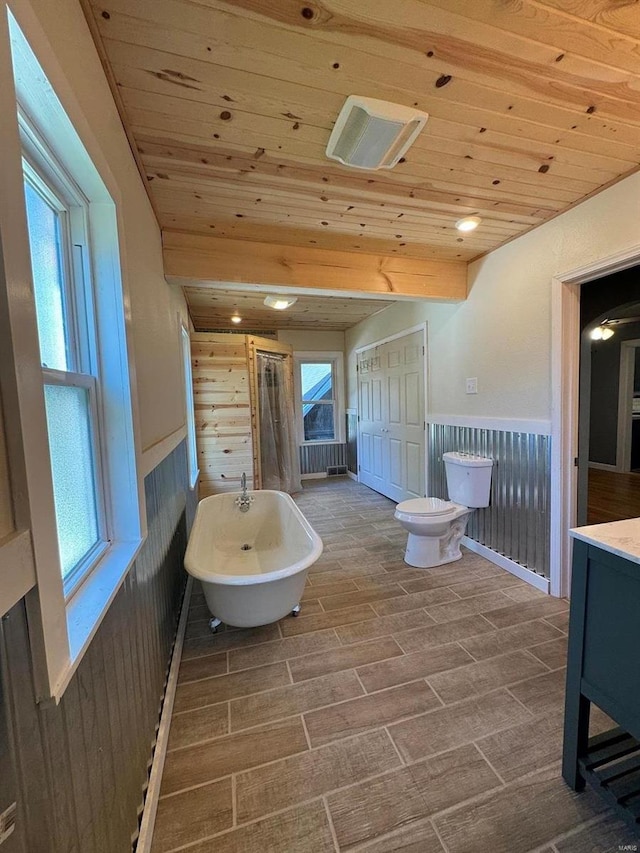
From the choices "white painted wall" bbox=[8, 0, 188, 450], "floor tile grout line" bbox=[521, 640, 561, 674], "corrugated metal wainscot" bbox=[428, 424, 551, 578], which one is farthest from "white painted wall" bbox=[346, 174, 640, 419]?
"white painted wall" bbox=[8, 0, 188, 450]

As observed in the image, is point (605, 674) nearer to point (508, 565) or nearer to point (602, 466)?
point (508, 565)

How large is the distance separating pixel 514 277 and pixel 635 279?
2.28 feet

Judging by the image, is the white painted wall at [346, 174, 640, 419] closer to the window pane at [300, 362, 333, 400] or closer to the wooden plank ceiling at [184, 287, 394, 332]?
the wooden plank ceiling at [184, 287, 394, 332]

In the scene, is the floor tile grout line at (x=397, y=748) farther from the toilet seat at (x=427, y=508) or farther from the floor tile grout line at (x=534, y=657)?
the toilet seat at (x=427, y=508)

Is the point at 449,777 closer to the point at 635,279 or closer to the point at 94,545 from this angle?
the point at 94,545

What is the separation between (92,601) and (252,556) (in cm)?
201

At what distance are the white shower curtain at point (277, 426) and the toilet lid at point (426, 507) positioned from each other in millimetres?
2110

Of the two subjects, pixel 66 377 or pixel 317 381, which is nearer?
pixel 66 377

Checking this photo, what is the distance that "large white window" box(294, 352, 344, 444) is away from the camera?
221 inches

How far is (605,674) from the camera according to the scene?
1086 millimetres

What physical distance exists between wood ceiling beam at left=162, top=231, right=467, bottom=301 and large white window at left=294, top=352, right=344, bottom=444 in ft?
9.69

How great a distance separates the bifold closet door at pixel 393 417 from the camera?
12.4 feet

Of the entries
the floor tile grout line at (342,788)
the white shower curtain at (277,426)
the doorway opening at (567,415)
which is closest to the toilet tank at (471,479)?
the doorway opening at (567,415)

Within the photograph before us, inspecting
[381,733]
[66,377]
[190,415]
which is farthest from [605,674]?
[190,415]
